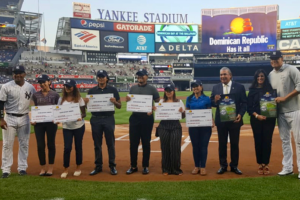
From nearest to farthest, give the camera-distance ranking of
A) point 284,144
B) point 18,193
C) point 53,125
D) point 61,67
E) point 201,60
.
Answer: point 18,193
point 284,144
point 53,125
point 61,67
point 201,60

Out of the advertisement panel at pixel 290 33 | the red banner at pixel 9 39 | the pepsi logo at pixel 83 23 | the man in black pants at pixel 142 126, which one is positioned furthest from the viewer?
the advertisement panel at pixel 290 33

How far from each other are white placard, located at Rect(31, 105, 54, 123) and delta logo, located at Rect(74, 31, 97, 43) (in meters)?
50.7

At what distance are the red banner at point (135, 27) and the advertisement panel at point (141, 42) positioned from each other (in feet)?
2.64

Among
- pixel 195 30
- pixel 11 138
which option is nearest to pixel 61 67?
pixel 195 30

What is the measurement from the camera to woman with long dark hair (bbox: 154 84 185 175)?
18.3ft

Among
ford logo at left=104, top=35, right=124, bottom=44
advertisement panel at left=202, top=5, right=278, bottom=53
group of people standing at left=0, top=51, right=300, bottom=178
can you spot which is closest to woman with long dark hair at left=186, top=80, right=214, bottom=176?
group of people standing at left=0, top=51, right=300, bottom=178

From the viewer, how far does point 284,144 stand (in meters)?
5.24

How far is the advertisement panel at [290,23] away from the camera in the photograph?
55.9 metres

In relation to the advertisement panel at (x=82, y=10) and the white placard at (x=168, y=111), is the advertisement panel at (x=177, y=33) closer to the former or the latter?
the advertisement panel at (x=82, y=10)

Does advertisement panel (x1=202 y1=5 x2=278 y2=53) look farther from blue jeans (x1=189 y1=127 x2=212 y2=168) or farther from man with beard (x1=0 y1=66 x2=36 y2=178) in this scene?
man with beard (x1=0 y1=66 x2=36 y2=178)

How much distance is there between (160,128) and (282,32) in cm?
5981

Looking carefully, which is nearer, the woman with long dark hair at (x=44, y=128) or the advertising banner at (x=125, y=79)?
the woman with long dark hair at (x=44, y=128)

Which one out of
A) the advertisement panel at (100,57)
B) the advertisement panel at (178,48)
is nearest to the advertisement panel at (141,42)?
the advertisement panel at (178,48)

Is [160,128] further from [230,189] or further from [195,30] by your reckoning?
[195,30]
